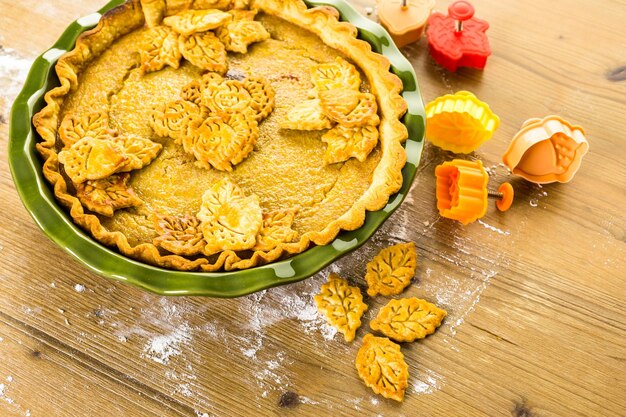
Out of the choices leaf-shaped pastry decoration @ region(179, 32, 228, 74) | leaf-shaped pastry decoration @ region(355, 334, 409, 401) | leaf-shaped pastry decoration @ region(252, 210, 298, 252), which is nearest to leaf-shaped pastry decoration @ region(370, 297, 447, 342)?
leaf-shaped pastry decoration @ region(355, 334, 409, 401)

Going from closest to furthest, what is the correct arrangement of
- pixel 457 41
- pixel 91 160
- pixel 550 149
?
1. pixel 91 160
2. pixel 550 149
3. pixel 457 41

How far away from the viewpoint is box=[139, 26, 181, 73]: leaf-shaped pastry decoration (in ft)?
7.18

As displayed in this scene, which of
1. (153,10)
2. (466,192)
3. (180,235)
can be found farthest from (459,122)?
(153,10)

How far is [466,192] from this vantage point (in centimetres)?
207

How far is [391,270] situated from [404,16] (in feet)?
3.43

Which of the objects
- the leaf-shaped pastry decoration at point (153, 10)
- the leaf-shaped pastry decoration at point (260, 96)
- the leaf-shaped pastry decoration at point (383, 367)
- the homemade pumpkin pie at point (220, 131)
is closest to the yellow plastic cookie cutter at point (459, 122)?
the homemade pumpkin pie at point (220, 131)

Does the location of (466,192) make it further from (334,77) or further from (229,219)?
(229,219)

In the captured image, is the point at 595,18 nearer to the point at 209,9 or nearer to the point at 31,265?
the point at 209,9

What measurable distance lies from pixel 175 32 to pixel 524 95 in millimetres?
1316

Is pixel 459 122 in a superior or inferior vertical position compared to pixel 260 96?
inferior

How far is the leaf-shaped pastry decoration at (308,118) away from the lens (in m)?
2.04

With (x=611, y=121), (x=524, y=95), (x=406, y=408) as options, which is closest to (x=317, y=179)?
(x=406, y=408)

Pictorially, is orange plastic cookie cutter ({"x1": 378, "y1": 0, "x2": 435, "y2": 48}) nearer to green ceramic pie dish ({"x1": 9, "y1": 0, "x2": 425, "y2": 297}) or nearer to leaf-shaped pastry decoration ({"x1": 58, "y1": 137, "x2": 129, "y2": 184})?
green ceramic pie dish ({"x1": 9, "y1": 0, "x2": 425, "y2": 297})

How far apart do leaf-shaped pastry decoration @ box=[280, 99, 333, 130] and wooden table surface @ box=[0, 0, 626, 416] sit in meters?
0.42
